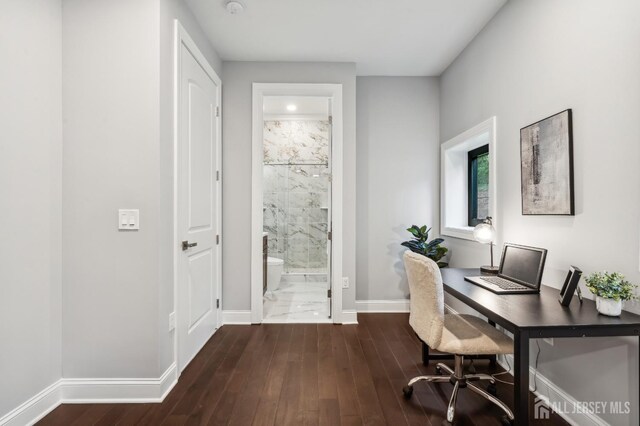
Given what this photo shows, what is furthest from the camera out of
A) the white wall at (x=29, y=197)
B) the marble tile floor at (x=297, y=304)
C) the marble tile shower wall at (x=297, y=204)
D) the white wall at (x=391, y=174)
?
the marble tile shower wall at (x=297, y=204)

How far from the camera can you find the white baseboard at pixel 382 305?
3648 millimetres

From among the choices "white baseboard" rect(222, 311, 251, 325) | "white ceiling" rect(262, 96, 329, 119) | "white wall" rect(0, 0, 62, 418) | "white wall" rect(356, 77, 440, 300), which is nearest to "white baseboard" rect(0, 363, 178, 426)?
"white wall" rect(0, 0, 62, 418)

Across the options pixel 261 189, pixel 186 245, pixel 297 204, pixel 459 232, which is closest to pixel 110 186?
pixel 186 245

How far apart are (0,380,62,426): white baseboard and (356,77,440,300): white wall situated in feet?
8.76

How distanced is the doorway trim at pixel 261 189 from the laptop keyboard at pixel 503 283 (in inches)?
58.8

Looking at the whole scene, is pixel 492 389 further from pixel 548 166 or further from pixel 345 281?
pixel 345 281

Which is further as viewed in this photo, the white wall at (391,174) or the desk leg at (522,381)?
the white wall at (391,174)

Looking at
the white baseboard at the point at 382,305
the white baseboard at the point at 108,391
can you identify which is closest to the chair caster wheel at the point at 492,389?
the white baseboard at the point at 382,305

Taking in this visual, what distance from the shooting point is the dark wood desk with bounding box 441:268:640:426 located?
131cm

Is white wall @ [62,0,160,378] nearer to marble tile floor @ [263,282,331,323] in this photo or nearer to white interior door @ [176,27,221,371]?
white interior door @ [176,27,221,371]

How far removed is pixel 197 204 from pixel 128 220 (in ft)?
2.26

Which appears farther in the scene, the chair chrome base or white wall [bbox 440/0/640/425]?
the chair chrome base

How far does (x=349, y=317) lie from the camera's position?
10.9 feet

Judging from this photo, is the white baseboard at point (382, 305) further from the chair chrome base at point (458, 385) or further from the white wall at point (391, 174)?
the chair chrome base at point (458, 385)
